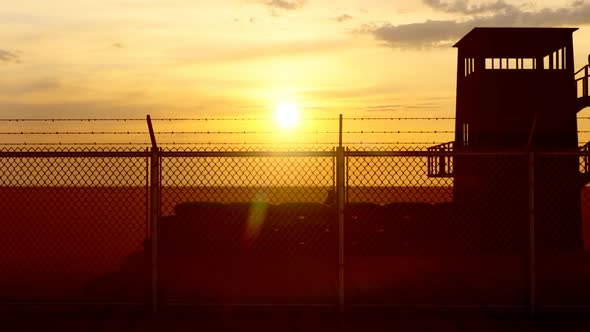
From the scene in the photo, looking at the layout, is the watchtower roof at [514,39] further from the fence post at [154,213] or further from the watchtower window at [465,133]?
the fence post at [154,213]

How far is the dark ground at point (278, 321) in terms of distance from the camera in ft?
30.0

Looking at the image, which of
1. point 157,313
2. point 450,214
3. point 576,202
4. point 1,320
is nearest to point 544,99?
point 576,202

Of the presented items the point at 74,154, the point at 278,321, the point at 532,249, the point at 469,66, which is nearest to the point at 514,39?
the point at 469,66

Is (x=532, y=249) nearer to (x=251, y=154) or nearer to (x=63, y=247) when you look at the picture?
(x=251, y=154)

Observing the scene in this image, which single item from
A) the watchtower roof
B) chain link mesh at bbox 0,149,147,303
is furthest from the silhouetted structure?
chain link mesh at bbox 0,149,147,303

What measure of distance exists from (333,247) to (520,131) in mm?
8362

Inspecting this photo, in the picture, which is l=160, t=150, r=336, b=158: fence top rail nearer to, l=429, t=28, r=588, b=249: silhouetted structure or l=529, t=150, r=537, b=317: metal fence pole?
l=529, t=150, r=537, b=317: metal fence pole

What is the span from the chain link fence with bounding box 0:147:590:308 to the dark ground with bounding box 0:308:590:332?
21 centimetres

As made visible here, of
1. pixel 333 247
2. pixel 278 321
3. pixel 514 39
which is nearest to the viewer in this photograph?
pixel 278 321

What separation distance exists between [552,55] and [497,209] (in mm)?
5786

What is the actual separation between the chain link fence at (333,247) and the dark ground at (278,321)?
214 millimetres

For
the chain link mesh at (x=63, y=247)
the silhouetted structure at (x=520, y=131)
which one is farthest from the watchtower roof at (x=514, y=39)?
the chain link mesh at (x=63, y=247)

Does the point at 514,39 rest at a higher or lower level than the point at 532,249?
higher

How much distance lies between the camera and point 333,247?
18016mm
